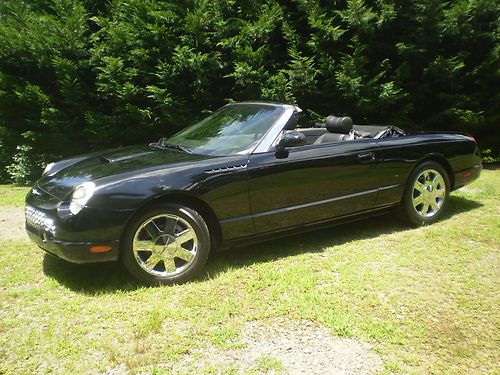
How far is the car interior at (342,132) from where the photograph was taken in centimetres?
471

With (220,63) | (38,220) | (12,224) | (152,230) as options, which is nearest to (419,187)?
(152,230)

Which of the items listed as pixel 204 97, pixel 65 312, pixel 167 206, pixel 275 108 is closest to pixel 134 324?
pixel 65 312

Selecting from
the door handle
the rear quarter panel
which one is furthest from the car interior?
the door handle

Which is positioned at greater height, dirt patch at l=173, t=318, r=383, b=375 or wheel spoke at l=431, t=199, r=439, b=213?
wheel spoke at l=431, t=199, r=439, b=213

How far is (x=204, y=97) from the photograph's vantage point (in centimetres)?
747

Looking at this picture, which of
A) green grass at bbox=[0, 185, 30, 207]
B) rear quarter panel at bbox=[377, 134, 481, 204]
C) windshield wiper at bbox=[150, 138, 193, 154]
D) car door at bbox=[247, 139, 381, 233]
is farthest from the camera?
green grass at bbox=[0, 185, 30, 207]

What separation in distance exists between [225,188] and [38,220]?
56.8 inches

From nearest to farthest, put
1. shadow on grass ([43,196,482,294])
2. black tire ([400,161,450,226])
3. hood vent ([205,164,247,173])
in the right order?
shadow on grass ([43,196,482,294]) → hood vent ([205,164,247,173]) → black tire ([400,161,450,226])

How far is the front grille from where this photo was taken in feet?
10.5

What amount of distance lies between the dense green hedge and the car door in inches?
132

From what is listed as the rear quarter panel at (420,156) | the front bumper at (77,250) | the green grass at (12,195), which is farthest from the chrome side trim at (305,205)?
the green grass at (12,195)

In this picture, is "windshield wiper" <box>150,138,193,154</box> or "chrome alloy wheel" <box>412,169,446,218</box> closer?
"windshield wiper" <box>150,138,193,154</box>

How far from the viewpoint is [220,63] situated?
7.33 m

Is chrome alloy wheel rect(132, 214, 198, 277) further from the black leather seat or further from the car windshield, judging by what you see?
the black leather seat
